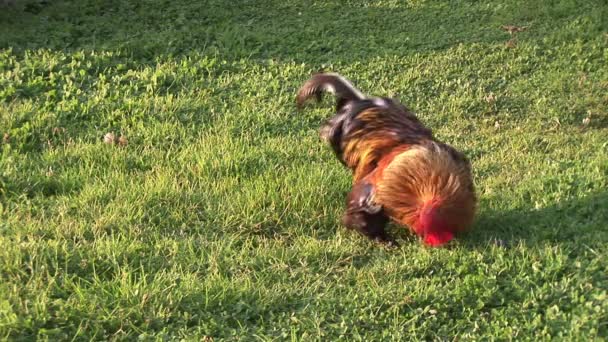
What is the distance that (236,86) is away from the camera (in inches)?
255

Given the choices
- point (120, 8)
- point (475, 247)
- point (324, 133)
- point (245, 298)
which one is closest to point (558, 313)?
point (475, 247)

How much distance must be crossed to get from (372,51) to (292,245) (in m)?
3.79

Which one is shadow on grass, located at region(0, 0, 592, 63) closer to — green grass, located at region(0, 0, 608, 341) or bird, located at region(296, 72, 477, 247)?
green grass, located at region(0, 0, 608, 341)

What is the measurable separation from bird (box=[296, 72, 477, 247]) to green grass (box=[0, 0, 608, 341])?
0.66ft

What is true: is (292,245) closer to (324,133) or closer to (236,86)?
(324,133)

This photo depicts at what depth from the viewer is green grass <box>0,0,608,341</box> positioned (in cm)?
331

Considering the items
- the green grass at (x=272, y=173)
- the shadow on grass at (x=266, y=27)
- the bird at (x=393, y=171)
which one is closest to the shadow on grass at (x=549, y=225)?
the green grass at (x=272, y=173)

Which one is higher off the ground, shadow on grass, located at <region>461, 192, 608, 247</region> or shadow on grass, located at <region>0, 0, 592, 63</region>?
shadow on grass, located at <region>0, 0, 592, 63</region>

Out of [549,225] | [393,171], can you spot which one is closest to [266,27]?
[393,171]

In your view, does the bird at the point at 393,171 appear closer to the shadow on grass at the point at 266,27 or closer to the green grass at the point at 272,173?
the green grass at the point at 272,173

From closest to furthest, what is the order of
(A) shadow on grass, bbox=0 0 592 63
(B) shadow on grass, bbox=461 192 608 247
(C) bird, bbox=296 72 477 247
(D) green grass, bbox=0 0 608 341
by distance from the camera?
(D) green grass, bbox=0 0 608 341
(C) bird, bbox=296 72 477 247
(B) shadow on grass, bbox=461 192 608 247
(A) shadow on grass, bbox=0 0 592 63

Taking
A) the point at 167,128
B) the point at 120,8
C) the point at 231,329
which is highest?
the point at 120,8

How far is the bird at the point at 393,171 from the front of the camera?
3.64m

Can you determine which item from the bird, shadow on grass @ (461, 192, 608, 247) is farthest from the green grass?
the bird
